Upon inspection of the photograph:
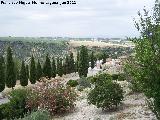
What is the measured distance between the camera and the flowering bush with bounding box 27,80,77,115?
86.0ft

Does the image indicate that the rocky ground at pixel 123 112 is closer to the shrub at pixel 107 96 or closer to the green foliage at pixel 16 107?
the shrub at pixel 107 96

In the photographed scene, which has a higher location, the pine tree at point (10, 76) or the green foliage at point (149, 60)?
the green foliage at point (149, 60)

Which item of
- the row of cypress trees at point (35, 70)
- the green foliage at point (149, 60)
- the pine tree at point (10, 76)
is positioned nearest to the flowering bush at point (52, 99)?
the green foliage at point (149, 60)

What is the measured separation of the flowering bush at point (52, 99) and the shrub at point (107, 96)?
108 inches

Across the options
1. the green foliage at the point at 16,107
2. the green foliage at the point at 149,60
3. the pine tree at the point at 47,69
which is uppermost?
the green foliage at the point at 149,60

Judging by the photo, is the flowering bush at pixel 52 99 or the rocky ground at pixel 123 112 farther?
the flowering bush at pixel 52 99

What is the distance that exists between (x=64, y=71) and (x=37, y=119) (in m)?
69.3

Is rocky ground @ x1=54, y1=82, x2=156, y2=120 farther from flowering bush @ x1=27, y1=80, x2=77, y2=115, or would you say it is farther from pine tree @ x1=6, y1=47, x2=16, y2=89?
pine tree @ x1=6, y1=47, x2=16, y2=89

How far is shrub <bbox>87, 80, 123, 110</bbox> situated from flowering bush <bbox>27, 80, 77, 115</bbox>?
2751mm

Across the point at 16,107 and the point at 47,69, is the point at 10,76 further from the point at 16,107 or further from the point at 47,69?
the point at 16,107

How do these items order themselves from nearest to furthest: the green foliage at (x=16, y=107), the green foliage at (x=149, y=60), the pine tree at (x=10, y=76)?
the green foliage at (x=149, y=60), the green foliage at (x=16, y=107), the pine tree at (x=10, y=76)

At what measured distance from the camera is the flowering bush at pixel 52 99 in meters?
26.2

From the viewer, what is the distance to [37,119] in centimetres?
1998

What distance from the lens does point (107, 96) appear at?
23969mm
